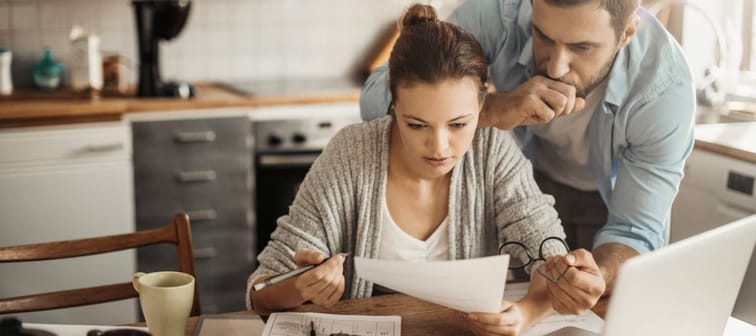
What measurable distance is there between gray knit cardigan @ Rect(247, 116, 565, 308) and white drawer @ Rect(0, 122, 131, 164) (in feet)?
4.77

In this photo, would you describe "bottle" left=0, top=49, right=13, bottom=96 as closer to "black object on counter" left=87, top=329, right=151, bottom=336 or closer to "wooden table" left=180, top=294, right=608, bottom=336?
"wooden table" left=180, top=294, right=608, bottom=336

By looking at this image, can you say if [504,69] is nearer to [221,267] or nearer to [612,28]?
[612,28]

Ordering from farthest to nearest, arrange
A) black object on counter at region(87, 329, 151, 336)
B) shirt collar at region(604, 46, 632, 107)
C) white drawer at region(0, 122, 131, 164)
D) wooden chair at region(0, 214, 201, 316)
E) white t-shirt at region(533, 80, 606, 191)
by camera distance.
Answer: white drawer at region(0, 122, 131, 164) < white t-shirt at region(533, 80, 606, 191) < shirt collar at region(604, 46, 632, 107) < wooden chair at region(0, 214, 201, 316) < black object on counter at region(87, 329, 151, 336)

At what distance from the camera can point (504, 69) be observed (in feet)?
6.21

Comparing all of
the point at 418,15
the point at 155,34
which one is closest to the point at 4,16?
the point at 155,34

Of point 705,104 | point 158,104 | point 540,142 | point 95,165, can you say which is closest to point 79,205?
point 95,165

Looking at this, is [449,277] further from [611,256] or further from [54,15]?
[54,15]

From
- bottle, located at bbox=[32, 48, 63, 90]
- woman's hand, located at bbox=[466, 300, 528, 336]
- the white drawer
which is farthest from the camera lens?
bottle, located at bbox=[32, 48, 63, 90]

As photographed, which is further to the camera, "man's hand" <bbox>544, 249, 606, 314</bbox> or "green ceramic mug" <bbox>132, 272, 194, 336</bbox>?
"man's hand" <bbox>544, 249, 606, 314</bbox>

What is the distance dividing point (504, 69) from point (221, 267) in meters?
1.73

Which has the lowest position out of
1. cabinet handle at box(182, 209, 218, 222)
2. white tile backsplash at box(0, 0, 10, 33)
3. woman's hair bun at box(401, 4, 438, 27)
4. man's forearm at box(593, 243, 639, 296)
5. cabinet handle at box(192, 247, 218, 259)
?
cabinet handle at box(192, 247, 218, 259)

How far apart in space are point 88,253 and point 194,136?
1518mm

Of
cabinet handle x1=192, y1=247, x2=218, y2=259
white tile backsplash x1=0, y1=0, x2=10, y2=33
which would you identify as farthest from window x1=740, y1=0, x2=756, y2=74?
white tile backsplash x1=0, y1=0, x2=10, y2=33

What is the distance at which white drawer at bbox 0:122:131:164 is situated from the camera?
2.85 meters
